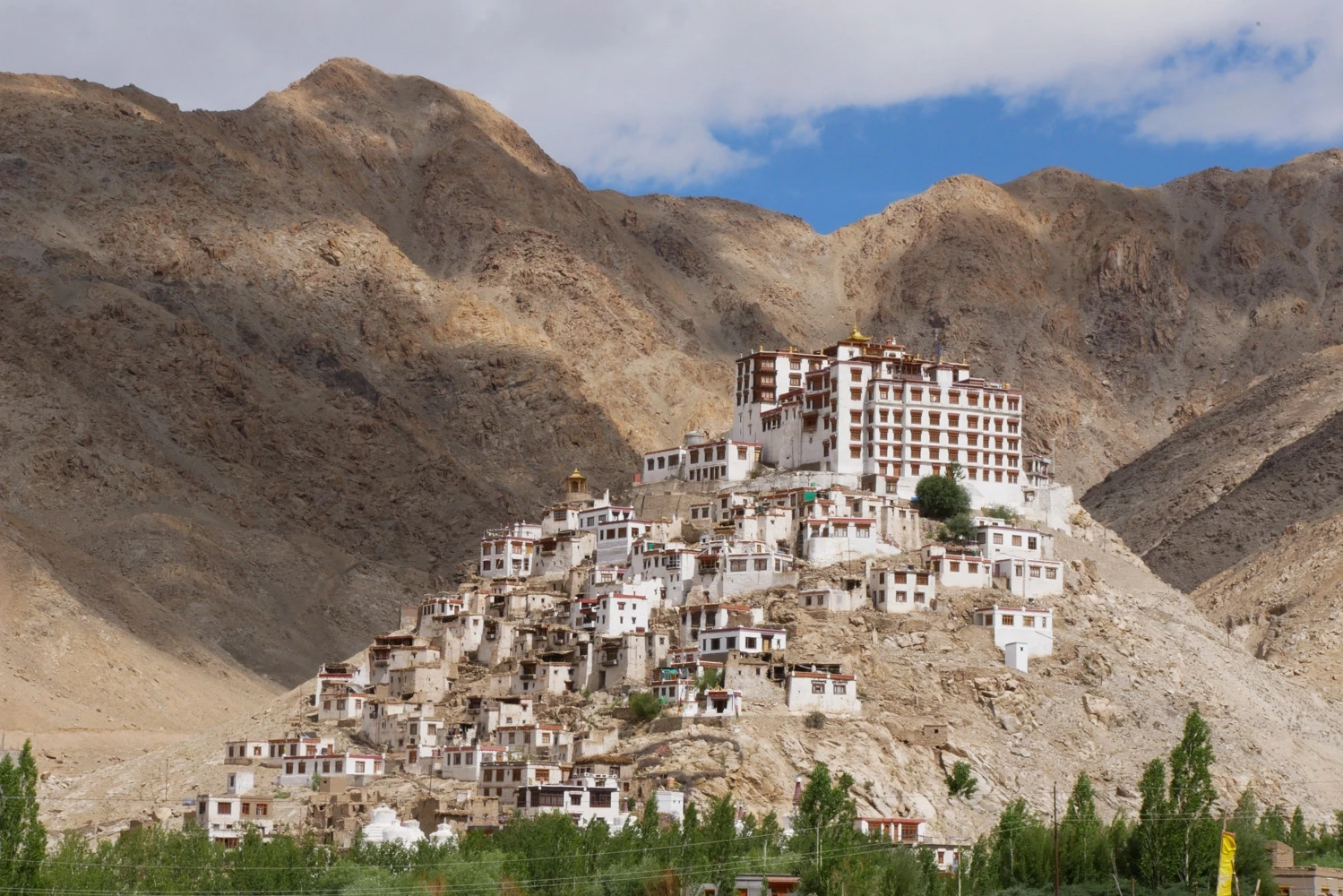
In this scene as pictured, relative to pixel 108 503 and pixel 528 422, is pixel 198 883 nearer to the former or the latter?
pixel 108 503

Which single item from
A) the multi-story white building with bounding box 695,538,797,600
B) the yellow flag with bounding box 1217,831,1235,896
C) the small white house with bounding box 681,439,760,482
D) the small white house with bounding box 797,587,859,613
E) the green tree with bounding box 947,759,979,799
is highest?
the small white house with bounding box 681,439,760,482

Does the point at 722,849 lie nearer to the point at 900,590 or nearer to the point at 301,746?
the point at 900,590

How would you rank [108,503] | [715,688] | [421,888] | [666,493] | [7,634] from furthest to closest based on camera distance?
1. [108,503]
2. [7,634]
3. [666,493]
4. [715,688]
5. [421,888]

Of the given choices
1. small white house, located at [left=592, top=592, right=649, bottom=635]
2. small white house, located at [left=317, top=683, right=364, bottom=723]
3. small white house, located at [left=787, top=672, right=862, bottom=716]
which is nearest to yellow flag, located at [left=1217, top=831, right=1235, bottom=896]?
small white house, located at [left=787, top=672, right=862, bottom=716]

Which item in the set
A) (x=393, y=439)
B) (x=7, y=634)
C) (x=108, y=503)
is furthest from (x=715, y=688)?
(x=393, y=439)

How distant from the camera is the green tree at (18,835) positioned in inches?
2943

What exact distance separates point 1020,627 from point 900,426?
14.6 meters

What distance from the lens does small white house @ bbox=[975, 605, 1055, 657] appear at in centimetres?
10669

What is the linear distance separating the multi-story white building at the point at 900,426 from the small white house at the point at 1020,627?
37.4 feet

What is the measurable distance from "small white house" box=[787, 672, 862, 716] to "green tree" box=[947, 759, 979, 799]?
14.9ft

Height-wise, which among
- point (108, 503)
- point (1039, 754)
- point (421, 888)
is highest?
point (108, 503)

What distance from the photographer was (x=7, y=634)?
139m

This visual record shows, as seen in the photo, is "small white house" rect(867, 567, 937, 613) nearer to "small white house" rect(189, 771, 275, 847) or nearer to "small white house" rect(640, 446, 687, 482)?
"small white house" rect(640, 446, 687, 482)

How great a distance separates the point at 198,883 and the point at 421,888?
7.20 metres
